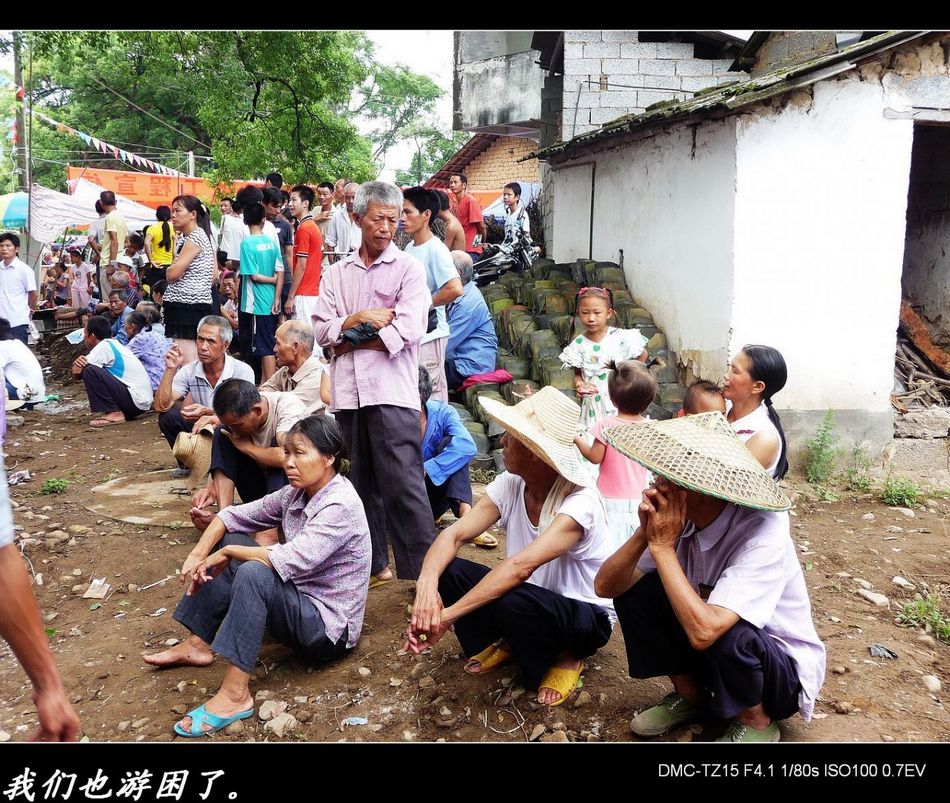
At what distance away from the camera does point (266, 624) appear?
3279mm

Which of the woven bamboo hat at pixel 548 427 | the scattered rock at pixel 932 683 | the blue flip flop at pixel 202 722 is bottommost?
the blue flip flop at pixel 202 722

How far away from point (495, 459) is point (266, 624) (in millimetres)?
3511

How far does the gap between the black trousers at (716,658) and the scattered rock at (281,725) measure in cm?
135

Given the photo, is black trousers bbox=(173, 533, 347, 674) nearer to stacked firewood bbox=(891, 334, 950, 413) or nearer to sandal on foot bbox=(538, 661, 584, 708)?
sandal on foot bbox=(538, 661, 584, 708)

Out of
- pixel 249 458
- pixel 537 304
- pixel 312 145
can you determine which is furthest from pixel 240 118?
pixel 249 458

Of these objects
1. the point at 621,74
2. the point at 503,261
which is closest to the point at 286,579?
the point at 503,261

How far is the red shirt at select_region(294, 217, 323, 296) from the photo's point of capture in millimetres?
7609

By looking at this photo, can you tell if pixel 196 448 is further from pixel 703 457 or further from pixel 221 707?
pixel 703 457

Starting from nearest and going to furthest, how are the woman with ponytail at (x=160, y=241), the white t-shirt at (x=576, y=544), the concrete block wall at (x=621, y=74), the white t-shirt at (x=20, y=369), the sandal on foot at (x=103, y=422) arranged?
the white t-shirt at (x=576, y=544) < the white t-shirt at (x=20, y=369) < the sandal on foot at (x=103, y=422) < the woman with ponytail at (x=160, y=241) < the concrete block wall at (x=621, y=74)

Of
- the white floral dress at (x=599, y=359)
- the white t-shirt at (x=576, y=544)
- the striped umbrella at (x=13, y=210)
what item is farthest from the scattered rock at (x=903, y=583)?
the striped umbrella at (x=13, y=210)

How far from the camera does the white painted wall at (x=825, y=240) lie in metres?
6.25

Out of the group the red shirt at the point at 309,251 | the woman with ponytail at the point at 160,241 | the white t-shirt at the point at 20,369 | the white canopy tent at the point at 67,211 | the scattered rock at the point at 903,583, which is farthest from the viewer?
the white canopy tent at the point at 67,211

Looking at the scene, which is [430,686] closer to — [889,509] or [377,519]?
[377,519]

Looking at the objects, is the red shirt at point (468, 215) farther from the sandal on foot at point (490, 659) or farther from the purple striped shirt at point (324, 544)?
the sandal on foot at point (490, 659)
